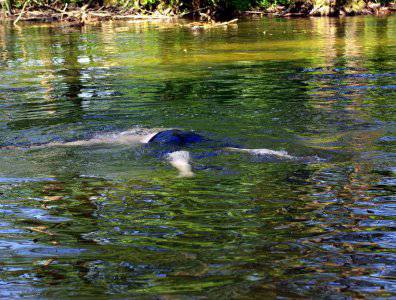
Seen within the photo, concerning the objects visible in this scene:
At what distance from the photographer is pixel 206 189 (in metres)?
6.45

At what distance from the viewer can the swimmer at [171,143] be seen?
7718 millimetres

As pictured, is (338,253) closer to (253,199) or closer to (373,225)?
(373,225)

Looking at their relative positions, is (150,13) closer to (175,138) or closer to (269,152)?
(175,138)

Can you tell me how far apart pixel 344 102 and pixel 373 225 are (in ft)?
20.0

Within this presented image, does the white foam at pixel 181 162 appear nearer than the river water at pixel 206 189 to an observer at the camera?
No

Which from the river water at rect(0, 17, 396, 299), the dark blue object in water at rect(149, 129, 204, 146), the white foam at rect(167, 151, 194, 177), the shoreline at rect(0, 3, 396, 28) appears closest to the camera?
the river water at rect(0, 17, 396, 299)

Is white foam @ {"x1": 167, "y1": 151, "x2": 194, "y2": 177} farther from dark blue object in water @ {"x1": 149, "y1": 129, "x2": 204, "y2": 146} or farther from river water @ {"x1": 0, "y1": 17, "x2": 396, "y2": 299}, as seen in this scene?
dark blue object in water @ {"x1": 149, "y1": 129, "x2": 204, "y2": 146}

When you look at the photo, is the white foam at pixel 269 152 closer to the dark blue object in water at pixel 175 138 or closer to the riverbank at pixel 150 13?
the dark blue object in water at pixel 175 138

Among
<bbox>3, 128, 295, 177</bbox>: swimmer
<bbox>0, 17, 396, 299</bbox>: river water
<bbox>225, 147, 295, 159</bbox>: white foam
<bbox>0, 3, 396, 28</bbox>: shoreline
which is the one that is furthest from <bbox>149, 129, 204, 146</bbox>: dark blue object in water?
<bbox>0, 3, 396, 28</bbox>: shoreline

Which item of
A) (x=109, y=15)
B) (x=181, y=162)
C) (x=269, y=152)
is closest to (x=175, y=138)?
(x=181, y=162)

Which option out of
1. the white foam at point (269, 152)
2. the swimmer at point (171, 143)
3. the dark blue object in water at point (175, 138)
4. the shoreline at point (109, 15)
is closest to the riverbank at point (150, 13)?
the shoreline at point (109, 15)

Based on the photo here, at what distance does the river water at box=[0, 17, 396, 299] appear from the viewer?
4.18 metres

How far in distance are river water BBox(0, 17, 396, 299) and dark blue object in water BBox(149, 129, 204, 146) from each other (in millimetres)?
271

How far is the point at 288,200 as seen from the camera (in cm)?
591
